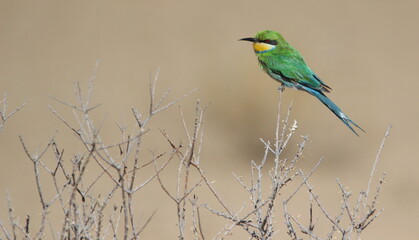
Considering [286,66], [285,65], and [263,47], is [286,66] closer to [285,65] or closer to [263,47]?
[285,65]

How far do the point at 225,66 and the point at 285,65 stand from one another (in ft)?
10.3

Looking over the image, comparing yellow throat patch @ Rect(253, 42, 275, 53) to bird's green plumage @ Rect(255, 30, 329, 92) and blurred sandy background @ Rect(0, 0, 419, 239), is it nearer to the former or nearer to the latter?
bird's green plumage @ Rect(255, 30, 329, 92)

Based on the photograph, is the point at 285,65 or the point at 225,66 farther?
the point at 225,66

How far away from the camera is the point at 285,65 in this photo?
3.88 metres

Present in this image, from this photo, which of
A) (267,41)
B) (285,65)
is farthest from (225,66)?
(285,65)

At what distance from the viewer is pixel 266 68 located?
397 cm

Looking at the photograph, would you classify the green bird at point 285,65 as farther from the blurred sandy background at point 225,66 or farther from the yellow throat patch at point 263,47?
the blurred sandy background at point 225,66

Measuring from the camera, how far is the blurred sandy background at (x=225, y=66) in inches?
267

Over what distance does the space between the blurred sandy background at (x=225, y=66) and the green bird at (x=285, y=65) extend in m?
2.70

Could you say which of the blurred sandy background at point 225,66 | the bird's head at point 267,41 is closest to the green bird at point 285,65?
the bird's head at point 267,41

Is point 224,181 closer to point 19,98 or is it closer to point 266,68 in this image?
point 19,98

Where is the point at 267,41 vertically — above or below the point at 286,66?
above

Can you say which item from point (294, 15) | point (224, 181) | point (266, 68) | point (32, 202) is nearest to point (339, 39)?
point (294, 15)

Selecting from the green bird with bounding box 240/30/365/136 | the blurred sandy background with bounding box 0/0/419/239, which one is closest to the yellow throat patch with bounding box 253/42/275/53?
the green bird with bounding box 240/30/365/136
